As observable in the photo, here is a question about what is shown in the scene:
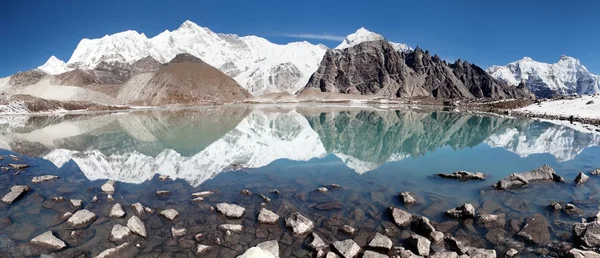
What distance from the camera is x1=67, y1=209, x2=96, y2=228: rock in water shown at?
33.3 ft

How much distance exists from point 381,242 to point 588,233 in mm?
5345

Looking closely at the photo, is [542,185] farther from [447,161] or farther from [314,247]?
[314,247]

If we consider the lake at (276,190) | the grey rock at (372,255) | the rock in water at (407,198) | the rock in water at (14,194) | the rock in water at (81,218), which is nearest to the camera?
the grey rock at (372,255)

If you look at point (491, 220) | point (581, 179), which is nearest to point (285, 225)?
point (491, 220)

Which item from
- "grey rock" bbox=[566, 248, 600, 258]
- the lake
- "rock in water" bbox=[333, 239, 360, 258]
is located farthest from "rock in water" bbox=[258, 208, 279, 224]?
"grey rock" bbox=[566, 248, 600, 258]

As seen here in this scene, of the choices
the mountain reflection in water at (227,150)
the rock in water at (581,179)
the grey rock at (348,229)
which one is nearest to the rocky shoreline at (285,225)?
the grey rock at (348,229)

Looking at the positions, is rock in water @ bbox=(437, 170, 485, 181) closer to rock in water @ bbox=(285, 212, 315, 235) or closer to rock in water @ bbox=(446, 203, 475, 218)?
rock in water @ bbox=(446, 203, 475, 218)

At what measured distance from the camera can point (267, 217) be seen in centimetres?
1060

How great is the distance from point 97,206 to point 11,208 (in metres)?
2.78

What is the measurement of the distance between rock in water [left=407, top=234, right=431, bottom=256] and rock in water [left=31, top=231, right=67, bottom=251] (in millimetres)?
8861

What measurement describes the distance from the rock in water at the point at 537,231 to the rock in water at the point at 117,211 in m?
11.8

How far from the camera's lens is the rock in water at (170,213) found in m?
10.7

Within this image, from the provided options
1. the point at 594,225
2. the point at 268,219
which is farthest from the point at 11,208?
the point at 594,225

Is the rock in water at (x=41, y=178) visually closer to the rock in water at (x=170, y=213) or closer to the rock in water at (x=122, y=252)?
the rock in water at (x=170, y=213)
